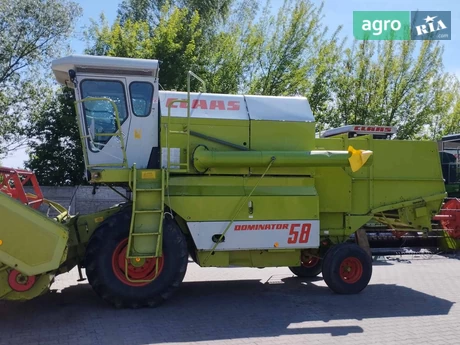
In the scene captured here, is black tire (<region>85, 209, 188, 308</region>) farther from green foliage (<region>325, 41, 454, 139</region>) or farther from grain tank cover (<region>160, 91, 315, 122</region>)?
green foliage (<region>325, 41, 454, 139</region>)

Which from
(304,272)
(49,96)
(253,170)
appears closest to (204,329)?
(253,170)

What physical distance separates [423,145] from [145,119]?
190 inches

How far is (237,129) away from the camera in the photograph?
786 centimetres

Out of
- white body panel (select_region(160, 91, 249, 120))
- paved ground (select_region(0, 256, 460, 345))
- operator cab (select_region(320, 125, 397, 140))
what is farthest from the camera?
operator cab (select_region(320, 125, 397, 140))

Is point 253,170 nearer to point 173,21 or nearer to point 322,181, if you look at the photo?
point 322,181

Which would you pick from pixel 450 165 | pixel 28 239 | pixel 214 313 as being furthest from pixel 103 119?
pixel 450 165

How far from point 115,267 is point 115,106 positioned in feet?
7.55

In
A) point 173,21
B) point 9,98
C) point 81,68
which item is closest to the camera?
point 81,68

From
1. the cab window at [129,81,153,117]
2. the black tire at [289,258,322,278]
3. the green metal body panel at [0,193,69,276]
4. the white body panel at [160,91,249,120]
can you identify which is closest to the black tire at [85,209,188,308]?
the green metal body panel at [0,193,69,276]

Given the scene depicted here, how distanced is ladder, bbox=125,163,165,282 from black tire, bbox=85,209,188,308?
0.55 feet

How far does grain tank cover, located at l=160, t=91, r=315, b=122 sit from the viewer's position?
779cm

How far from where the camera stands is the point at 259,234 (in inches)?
303

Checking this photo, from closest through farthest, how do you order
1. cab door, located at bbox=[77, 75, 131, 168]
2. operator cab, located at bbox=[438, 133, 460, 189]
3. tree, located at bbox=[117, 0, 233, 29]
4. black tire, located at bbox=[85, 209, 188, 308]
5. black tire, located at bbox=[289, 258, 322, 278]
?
1. black tire, located at bbox=[85, 209, 188, 308]
2. cab door, located at bbox=[77, 75, 131, 168]
3. black tire, located at bbox=[289, 258, 322, 278]
4. operator cab, located at bbox=[438, 133, 460, 189]
5. tree, located at bbox=[117, 0, 233, 29]

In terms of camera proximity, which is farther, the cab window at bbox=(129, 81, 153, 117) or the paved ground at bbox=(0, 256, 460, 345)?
the cab window at bbox=(129, 81, 153, 117)
